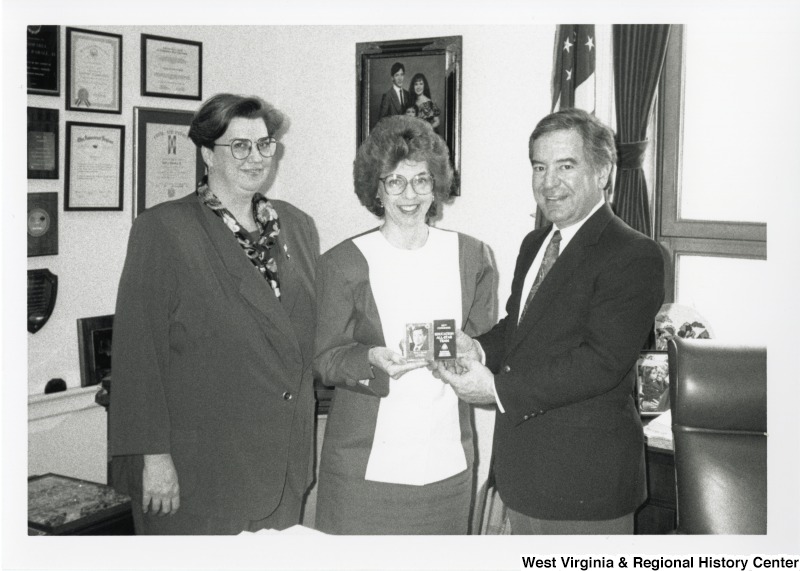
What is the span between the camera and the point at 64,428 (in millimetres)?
2229

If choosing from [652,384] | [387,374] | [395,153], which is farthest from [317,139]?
[652,384]

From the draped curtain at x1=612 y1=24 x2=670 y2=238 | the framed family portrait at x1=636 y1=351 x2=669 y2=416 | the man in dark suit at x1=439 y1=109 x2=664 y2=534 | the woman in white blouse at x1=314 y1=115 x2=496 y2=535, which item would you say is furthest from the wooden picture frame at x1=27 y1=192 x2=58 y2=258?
the framed family portrait at x1=636 y1=351 x2=669 y2=416

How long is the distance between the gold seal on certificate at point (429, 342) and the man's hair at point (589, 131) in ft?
1.72

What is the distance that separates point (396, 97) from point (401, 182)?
95cm

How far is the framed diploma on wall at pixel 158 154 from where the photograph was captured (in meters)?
2.42

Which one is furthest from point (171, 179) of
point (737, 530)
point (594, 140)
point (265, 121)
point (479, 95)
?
point (737, 530)

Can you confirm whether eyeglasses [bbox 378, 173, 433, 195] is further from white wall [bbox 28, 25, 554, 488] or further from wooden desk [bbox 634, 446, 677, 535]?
wooden desk [bbox 634, 446, 677, 535]

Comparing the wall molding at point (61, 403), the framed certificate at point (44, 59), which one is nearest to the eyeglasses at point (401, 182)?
the framed certificate at point (44, 59)

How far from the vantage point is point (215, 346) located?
1.97 m

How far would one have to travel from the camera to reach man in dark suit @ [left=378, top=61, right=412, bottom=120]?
2.78m

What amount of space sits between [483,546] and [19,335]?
1.36 m

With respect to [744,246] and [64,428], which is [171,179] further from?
[744,246]

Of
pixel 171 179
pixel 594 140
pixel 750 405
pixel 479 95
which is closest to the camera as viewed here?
pixel 594 140

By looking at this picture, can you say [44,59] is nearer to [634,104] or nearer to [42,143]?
[42,143]
